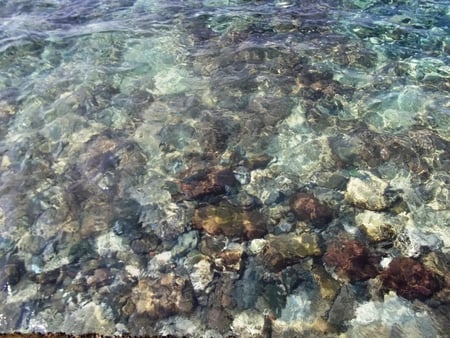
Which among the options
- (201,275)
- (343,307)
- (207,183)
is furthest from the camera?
(207,183)

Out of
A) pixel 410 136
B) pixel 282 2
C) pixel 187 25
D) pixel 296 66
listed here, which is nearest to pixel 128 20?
pixel 187 25

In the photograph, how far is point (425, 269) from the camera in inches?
213

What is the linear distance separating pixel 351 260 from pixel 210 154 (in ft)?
10.0

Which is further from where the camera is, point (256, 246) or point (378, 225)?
point (378, 225)

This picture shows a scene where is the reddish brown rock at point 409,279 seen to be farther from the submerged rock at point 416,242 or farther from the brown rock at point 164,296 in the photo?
the brown rock at point 164,296

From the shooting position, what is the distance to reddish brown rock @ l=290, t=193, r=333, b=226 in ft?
20.3

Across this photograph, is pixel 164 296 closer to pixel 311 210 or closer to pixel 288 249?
pixel 288 249

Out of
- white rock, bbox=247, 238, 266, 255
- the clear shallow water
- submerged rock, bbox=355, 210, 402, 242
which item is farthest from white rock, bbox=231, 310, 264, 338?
submerged rock, bbox=355, 210, 402, 242

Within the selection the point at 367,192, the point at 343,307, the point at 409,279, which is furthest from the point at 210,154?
the point at 409,279

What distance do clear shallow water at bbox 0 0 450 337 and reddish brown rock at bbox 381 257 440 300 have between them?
5.8 inches

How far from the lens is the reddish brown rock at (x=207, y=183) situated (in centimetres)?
670

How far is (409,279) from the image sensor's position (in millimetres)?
5309

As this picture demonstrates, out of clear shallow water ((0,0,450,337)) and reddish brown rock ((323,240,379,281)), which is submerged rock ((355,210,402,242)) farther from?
reddish brown rock ((323,240,379,281))

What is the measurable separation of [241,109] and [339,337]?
4781mm
